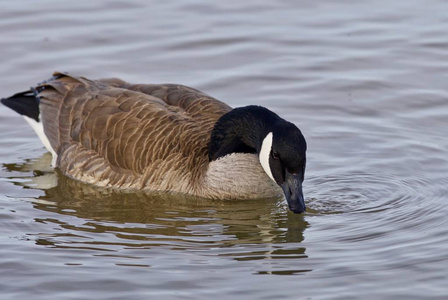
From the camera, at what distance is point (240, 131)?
12312 millimetres

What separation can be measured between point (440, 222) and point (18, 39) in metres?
9.89

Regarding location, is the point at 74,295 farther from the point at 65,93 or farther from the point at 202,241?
the point at 65,93

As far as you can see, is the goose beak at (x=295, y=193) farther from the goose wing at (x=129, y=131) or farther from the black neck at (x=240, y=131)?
the goose wing at (x=129, y=131)

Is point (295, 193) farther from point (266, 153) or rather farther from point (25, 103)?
point (25, 103)

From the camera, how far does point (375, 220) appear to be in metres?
11.5

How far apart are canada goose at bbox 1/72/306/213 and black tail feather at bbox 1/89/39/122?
2.75ft

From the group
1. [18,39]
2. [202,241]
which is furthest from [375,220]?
[18,39]

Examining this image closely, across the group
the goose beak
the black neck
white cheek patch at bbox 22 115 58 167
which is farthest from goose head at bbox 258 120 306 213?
white cheek patch at bbox 22 115 58 167

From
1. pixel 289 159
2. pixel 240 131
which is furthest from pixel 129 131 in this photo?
pixel 289 159

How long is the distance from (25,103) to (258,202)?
14.1 feet

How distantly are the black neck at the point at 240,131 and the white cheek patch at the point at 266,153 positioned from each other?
13 cm

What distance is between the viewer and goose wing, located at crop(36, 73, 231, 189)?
41.7 feet

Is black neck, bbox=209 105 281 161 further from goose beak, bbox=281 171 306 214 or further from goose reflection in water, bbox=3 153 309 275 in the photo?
goose beak, bbox=281 171 306 214

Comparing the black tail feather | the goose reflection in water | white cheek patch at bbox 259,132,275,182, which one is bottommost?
the goose reflection in water
